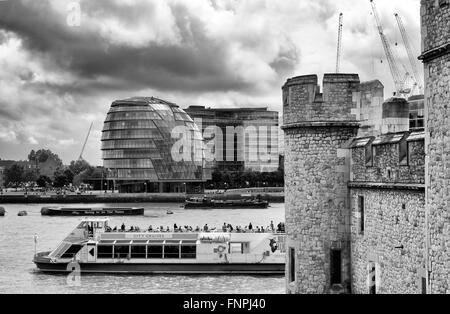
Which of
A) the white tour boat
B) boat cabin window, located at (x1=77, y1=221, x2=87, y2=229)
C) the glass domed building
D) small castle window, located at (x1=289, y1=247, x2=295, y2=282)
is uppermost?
the glass domed building

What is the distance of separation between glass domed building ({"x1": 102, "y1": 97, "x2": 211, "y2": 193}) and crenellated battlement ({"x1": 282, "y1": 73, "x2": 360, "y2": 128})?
425 ft

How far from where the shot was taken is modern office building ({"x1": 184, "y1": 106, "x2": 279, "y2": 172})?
173375mm

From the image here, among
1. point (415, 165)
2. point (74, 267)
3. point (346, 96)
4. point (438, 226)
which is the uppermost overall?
point (346, 96)

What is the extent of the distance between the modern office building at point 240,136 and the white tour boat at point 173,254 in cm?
12817

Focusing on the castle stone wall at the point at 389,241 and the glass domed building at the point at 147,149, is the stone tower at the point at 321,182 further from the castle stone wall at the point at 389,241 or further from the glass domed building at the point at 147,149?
the glass domed building at the point at 147,149

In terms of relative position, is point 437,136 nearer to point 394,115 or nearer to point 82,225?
point 394,115

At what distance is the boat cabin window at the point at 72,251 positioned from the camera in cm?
3941

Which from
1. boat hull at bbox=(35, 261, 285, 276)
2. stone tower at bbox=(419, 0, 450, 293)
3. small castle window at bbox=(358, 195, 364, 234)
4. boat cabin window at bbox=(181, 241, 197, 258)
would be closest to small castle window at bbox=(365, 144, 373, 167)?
small castle window at bbox=(358, 195, 364, 234)

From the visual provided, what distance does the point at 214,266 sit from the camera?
37.8 metres

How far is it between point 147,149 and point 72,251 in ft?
354

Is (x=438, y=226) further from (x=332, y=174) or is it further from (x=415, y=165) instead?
(x=332, y=174)

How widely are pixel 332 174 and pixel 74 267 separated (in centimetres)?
2701

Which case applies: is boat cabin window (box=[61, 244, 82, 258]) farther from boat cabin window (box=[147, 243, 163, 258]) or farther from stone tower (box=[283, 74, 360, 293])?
stone tower (box=[283, 74, 360, 293])
